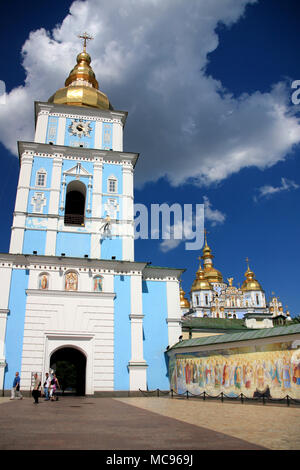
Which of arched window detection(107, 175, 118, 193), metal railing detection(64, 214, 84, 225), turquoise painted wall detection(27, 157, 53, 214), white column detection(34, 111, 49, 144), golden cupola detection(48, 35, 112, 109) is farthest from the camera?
golden cupola detection(48, 35, 112, 109)

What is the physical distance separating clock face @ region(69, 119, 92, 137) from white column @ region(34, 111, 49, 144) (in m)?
1.65

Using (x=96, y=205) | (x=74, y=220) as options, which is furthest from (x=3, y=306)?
(x=96, y=205)

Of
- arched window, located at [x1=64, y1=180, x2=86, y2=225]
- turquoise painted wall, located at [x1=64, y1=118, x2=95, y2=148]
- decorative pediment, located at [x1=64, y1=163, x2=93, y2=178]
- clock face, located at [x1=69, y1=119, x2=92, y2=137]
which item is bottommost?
arched window, located at [x1=64, y1=180, x2=86, y2=225]

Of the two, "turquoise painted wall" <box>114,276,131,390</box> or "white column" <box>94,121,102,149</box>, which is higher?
"white column" <box>94,121,102,149</box>

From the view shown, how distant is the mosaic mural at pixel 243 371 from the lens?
1277cm

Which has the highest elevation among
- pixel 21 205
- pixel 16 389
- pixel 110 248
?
pixel 21 205

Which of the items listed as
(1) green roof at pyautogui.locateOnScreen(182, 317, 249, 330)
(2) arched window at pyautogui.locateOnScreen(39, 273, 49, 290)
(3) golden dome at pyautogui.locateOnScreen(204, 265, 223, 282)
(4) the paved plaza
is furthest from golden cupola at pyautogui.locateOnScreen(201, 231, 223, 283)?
(4) the paved plaza

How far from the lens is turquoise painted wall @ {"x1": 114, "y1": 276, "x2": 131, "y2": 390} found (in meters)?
18.8

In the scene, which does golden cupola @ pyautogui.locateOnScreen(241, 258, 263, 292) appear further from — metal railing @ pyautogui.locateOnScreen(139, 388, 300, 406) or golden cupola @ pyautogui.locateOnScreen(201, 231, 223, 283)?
metal railing @ pyautogui.locateOnScreen(139, 388, 300, 406)

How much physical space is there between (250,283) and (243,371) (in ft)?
208

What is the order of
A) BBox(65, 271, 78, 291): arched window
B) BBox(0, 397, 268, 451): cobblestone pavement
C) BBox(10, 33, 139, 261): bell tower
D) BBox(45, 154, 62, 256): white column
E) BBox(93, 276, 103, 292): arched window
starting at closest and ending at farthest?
BBox(0, 397, 268, 451): cobblestone pavement → BBox(65, 271, 78, 291): arched window → BBox(93, 276, 103, 292): arched window → BBox(45, 154, 62, 256): white column → BBox(10, 33, 139, 261): bell tower

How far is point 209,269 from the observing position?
264ft

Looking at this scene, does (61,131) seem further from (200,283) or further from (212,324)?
(200,283)
